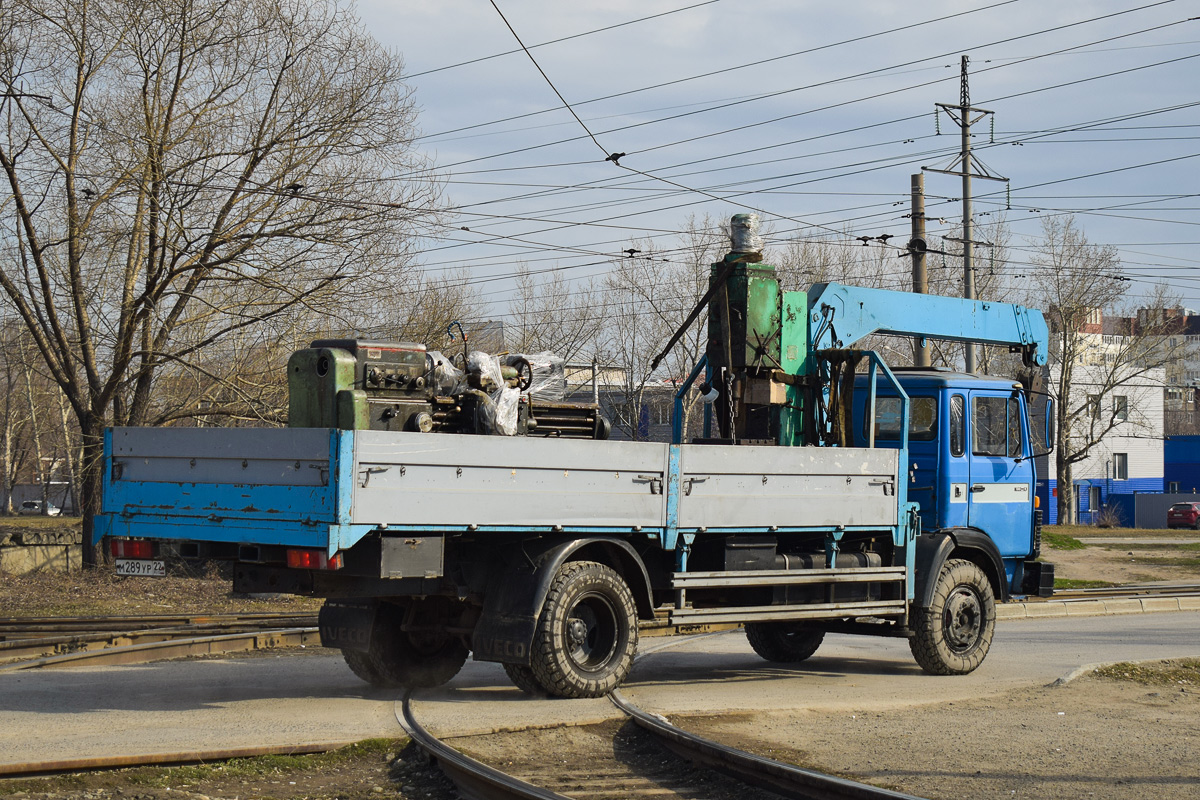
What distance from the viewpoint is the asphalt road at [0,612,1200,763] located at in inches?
297

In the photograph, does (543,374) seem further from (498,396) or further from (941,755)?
(941,755)

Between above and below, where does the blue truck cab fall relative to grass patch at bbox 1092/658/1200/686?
above

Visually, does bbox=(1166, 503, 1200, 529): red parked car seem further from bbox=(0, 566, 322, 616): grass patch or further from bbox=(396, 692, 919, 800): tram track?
bbox=(396, 692, 919, 800): tram track

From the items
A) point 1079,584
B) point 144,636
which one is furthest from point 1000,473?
point 1079,584

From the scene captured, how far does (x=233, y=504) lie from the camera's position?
26.1 feet

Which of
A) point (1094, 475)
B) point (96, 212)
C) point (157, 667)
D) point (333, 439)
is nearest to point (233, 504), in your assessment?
point (333, 439)

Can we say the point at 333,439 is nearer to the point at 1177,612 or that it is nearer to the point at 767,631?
the point at 767,631

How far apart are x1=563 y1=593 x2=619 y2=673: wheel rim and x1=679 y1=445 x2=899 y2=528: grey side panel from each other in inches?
33.1

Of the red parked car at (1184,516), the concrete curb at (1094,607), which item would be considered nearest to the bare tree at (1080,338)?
the red parked car at (1184,516)

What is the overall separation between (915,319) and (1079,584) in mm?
14416

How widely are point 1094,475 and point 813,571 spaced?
59423 millimetres

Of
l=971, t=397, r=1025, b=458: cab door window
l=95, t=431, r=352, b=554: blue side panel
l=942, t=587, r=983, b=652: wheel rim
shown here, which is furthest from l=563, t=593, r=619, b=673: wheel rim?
l=971, t=397, r=1025, b=458: cab door window

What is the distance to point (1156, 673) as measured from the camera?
10.9 meters

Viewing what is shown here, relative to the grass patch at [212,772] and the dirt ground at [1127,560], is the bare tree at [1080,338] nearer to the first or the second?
the dirt ground at [1127,560]
